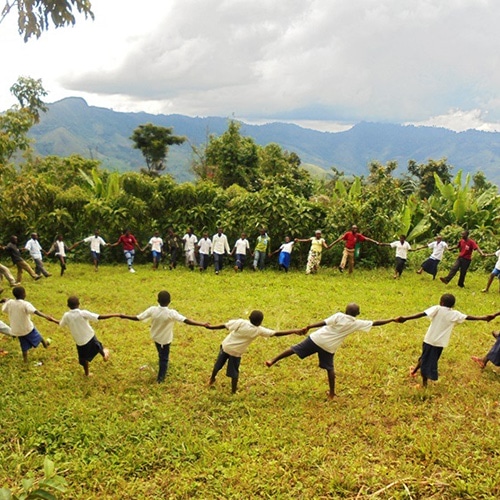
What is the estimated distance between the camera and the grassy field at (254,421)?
4.59 meters

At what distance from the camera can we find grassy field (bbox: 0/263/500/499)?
181 inches

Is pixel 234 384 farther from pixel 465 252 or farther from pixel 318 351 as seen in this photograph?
pixel 465 252

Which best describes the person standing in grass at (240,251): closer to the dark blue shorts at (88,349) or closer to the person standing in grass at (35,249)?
the person standing in grass at (35,249)

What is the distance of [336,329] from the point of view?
19.4 ft

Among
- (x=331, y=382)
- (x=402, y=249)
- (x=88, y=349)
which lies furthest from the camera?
(x=402, y=249)

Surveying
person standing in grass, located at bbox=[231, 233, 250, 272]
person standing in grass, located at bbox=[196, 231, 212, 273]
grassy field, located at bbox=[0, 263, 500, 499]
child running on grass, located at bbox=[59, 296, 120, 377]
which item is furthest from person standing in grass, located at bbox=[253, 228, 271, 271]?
child running on grass, located at bbox=[59, 296, 120, 377]

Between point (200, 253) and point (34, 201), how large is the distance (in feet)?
16.9

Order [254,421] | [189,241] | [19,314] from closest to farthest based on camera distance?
1. [254,421]
2. [19,314]
3. [189,241]

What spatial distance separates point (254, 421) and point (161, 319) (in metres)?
1.87

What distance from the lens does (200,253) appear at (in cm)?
1434

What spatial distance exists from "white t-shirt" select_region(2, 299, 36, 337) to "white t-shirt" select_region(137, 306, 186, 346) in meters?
1.91

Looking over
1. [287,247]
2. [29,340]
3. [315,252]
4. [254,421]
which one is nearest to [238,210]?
[287,247]

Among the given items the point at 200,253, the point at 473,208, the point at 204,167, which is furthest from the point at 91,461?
the point at 204,167

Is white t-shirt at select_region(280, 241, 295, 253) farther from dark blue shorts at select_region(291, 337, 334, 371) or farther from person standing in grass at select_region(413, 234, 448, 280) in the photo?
dark blue shorts at select_region(291, 337, 334, 371)
